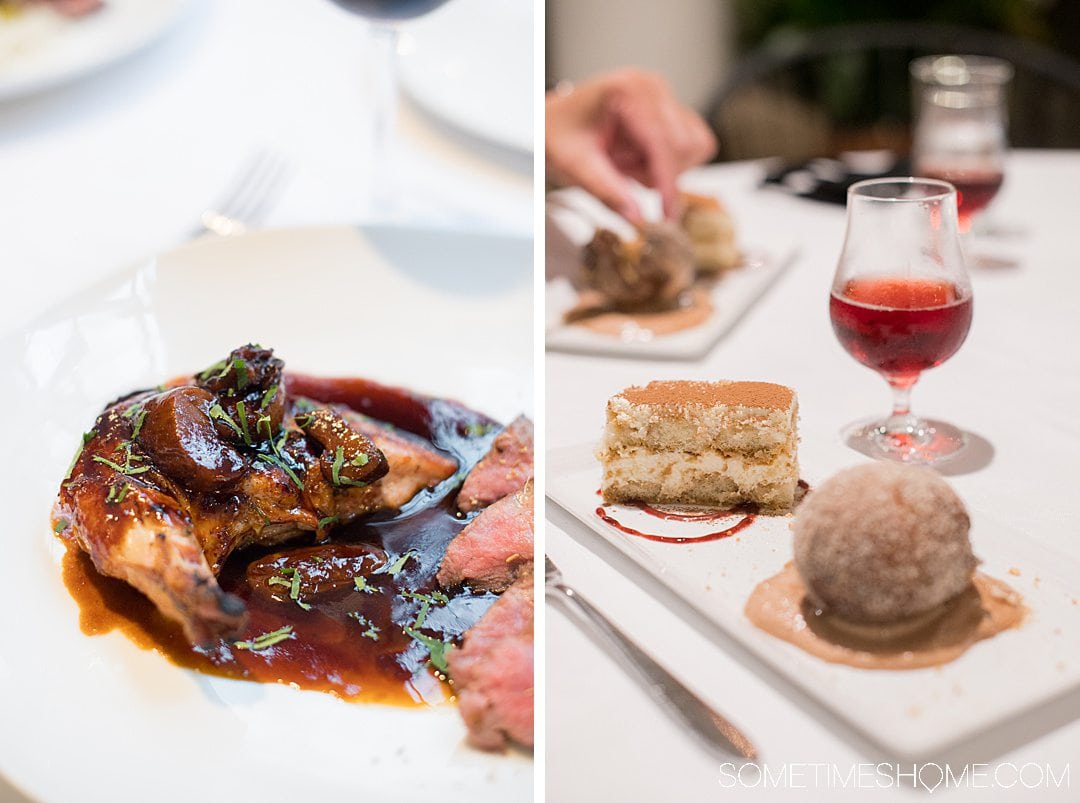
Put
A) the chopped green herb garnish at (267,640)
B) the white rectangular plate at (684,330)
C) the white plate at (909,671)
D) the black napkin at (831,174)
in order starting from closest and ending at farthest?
the white plate at (909,671) < the chopped green herb garnish at (267,640) < the white rectangular plate at (684,330) < the black napkin at (831,174)

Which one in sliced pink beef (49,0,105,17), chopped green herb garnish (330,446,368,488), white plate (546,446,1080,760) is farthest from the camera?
sliced pink beef (49,0,105,17)

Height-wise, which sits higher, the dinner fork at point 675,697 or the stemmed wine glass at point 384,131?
the stemmed wine glass at point 384,131

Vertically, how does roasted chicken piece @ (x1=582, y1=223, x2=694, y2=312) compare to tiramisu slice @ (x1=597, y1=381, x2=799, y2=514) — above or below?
below

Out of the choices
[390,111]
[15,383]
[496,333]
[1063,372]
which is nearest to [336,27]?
[390,111]

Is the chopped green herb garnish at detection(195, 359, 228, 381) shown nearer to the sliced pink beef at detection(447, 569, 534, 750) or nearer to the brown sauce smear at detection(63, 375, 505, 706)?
the brown sauce smear at detection(63, 375, 505, 706)

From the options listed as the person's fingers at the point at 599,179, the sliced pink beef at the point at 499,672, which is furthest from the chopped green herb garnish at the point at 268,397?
the person's fingers at the point at 599,179

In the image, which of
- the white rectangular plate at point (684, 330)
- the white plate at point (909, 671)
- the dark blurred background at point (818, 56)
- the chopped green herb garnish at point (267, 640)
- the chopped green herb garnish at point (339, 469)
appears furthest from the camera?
the dark blurred background at point (818, 56)

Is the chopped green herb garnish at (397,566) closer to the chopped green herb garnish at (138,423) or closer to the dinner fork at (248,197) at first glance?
the chopped green herb garnish at (138,423)

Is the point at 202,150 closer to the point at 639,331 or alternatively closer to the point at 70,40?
the point at 70,40

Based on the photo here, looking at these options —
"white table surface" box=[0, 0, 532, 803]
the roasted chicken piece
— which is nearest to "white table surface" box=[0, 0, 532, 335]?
"white table surface" box=[0, 0, 532, 803]
